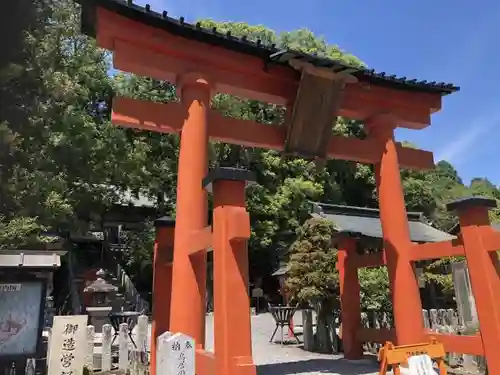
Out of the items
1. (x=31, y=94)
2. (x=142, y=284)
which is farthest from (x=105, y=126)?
(x=142, y=284)

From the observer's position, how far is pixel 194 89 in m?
6.71

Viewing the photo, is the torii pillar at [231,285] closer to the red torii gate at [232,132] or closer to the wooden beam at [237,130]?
the red torii gate at [232,132]

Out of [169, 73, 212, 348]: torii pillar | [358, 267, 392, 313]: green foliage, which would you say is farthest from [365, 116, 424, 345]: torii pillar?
[358, 267, 392, 313]: green foliage

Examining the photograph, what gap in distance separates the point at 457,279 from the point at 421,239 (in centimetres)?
782

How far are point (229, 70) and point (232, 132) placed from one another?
104 centimetres

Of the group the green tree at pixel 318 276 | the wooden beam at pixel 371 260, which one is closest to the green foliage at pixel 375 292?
the green tree at pixel 318 276

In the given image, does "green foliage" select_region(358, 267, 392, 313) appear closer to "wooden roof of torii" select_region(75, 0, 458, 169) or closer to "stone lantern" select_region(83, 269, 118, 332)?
"wooden roof of torii" select_region(75, 0, 458, 169)

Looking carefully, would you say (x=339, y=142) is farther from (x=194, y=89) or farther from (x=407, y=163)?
(x=194, y=89)

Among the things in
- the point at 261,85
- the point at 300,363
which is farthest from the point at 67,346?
the point at 261,85

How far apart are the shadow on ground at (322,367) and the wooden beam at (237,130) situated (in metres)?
3.94

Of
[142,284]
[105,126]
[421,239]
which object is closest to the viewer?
[421,239]

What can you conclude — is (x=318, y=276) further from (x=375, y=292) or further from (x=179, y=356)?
(x=179, y=356)

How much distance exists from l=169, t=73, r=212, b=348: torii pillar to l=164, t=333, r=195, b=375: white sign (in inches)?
59.3

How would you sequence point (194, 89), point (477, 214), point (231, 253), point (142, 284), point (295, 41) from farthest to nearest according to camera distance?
point (295, 41) < point (142, 284) < point (194, 89) < point (477, 214) < point (231, 253)
